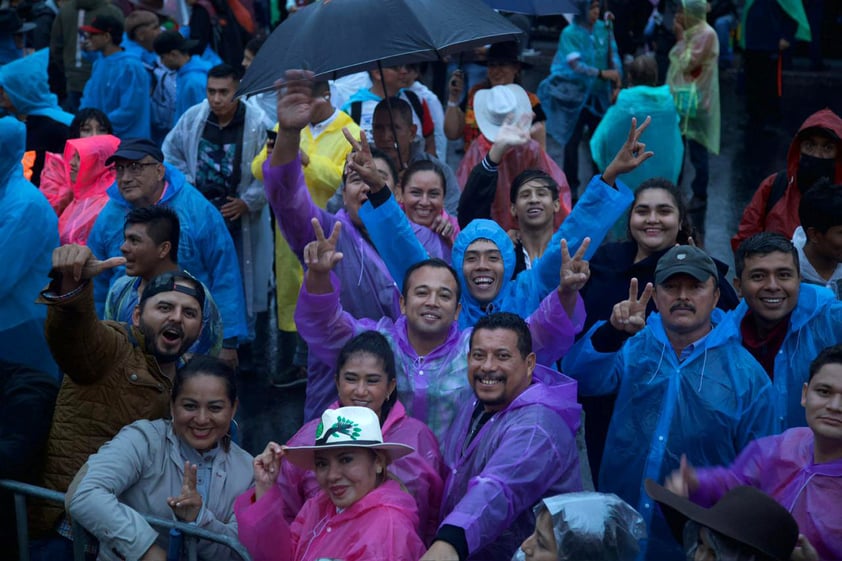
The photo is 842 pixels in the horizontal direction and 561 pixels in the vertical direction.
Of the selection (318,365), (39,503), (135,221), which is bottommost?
(39,503)

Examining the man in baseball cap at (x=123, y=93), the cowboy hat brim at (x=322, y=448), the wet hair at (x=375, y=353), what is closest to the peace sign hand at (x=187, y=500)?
the cowboy hat brim at (x=322, y=448)

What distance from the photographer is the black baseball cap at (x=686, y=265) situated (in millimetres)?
4441

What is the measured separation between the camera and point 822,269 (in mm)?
5258

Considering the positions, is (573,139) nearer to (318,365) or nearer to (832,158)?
(832,158)

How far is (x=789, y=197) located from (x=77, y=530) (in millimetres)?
4207

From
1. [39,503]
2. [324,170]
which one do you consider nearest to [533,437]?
[39,503]

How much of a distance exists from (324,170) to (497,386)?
10.5 ft

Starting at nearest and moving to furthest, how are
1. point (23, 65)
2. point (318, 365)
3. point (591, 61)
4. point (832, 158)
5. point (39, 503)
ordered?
point (39, 503) → point (318, 365) → point (832, 158) → point (23, 65) → point (591, 61)

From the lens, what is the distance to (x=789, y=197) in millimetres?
6207

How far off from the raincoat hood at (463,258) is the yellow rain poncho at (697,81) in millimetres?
5479

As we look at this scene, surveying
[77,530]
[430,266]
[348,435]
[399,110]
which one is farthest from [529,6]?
[77,530]

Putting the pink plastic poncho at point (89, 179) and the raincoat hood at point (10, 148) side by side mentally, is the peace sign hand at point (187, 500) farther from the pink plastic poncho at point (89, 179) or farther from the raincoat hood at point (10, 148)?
the pink plastic poncho at point (89, 179)

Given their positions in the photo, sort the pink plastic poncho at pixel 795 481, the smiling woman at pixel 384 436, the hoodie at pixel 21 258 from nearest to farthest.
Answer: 1. the pink plastic poncho at pixel 795 481
2. the smiling woman at pixel 384 436
3. the hoodie at pixel 21 258

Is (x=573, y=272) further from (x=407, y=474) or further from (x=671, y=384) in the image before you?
(x=407, y=474)
